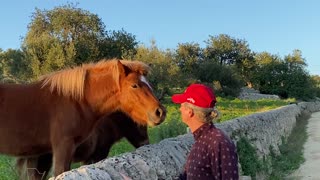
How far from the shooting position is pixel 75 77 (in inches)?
222

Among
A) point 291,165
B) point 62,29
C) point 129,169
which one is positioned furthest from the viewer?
point 62,29

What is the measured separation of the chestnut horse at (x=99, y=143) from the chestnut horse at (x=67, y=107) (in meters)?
0.35

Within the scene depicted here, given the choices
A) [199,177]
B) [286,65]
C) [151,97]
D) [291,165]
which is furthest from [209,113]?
[286,65]

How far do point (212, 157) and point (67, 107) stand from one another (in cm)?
271

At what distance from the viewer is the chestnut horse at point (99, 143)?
567 cm

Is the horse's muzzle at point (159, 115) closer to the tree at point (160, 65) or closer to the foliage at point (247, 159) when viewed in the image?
the foliage at point (247, 159)

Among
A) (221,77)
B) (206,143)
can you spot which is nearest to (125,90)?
(206,143)

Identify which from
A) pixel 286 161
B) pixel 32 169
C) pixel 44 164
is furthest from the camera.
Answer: pixel 286 161

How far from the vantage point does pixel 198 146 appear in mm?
3125

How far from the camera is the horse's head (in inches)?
216

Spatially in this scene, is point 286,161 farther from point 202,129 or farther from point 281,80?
point 281,80

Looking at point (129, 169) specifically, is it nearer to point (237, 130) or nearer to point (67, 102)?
point (67, 102)

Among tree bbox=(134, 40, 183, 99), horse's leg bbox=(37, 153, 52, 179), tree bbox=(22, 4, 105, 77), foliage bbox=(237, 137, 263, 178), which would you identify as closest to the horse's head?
horse's leg bbox=(37, 153, 52, 179)

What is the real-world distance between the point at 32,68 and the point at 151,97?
106 ft
